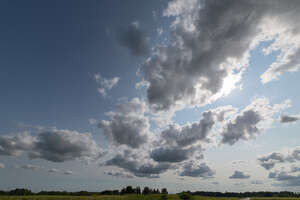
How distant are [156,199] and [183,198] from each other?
1193 cm

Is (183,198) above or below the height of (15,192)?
above

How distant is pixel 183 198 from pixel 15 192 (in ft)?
694

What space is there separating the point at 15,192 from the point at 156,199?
657ft

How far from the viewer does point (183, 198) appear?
73750 mm

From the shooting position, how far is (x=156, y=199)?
78.2 metres

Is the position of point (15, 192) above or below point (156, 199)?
below

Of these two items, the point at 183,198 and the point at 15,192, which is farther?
the point at 15,192

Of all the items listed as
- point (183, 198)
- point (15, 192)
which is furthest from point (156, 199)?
point (15, 192)

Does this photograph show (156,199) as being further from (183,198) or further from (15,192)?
(15,192)

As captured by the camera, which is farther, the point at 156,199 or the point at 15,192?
the point at 15,192

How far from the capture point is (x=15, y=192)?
7830 inches
